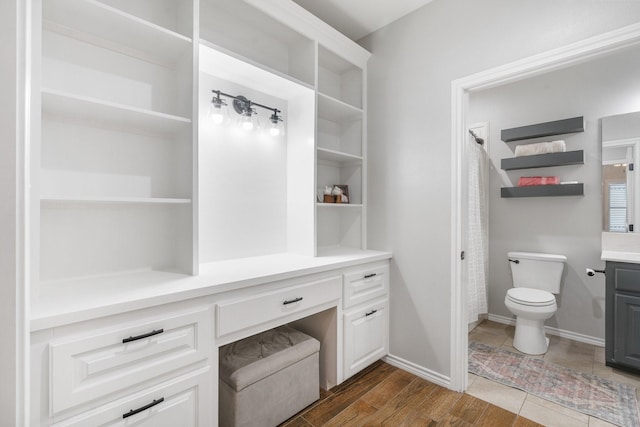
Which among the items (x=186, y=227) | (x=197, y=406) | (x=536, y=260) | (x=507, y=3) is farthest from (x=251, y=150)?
(x=536, y=260)

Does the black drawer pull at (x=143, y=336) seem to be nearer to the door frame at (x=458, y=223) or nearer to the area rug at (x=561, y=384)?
the door frame at (x=458, y=223)

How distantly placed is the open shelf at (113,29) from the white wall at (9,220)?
1.65 ft

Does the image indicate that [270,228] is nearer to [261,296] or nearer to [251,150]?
[251,150]

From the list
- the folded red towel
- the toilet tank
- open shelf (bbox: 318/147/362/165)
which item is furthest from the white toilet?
open shelf (bbox: 318/147/362/165)

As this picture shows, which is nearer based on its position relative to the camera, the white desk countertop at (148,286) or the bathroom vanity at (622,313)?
the white desk countertop at (148,286)

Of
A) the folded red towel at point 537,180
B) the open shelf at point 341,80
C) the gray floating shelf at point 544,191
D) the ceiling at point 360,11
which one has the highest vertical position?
the ceiling at point 360,11

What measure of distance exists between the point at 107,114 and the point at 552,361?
3.40m

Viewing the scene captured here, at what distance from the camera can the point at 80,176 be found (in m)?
1.43

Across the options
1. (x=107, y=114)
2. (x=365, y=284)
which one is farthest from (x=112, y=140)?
(x=365, y=284)

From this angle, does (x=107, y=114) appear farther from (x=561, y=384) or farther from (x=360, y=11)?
(x=561, y=384)

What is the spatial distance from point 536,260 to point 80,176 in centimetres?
351

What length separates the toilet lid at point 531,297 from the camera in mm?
2477

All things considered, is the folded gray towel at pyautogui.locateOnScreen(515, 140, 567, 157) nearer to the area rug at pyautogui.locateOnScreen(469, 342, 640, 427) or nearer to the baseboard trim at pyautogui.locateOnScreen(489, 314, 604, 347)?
the baseboard trim at pyautogui.locateOnScreen(489, 314, 604, 347)

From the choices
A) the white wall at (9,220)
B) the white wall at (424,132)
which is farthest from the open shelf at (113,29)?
the white wall at (424,132)
